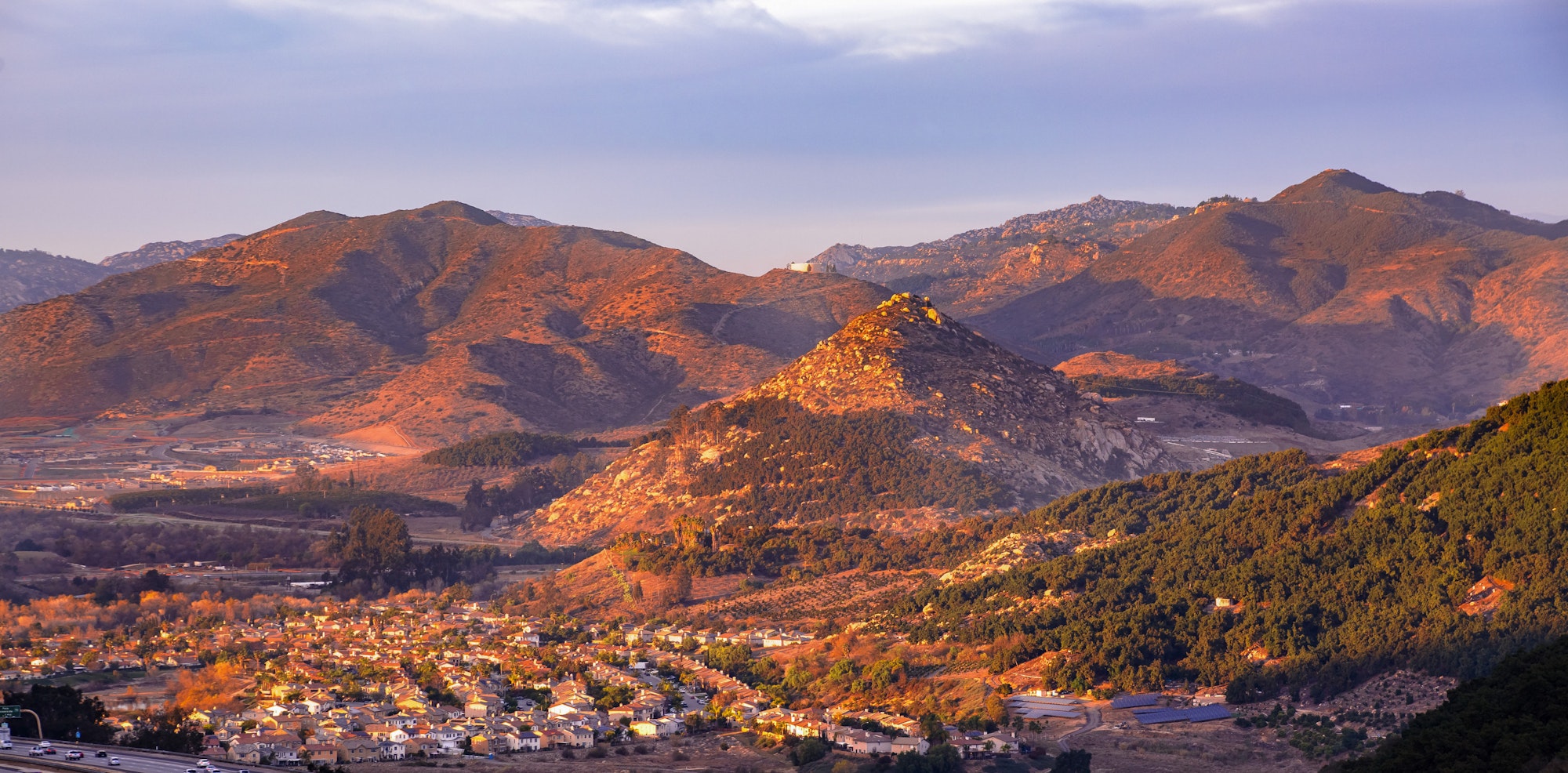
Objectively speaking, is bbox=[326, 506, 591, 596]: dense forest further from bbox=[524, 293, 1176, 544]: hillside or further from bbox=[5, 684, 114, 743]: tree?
bbox=[5, 684, 114, 743]: tree

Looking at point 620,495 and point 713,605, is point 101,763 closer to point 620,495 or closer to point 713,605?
point 713,605

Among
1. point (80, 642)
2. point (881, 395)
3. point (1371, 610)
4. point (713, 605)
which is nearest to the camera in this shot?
point (1371, 610)

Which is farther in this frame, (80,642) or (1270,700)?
(80,642)

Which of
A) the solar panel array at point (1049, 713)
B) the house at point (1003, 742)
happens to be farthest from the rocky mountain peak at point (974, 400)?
the house at point (1003, 742)

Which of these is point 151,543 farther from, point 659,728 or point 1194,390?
point 1194,390

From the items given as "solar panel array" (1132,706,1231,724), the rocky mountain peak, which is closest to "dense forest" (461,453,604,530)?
the rocky mountain peak

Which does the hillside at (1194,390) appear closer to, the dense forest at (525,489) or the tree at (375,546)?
the dense forest at (525,489)

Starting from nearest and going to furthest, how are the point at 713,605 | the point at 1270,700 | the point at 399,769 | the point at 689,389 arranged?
1. the point at 399,769
2. the point at 1270,700
3. the point at 713,605
4. the point at 689,389

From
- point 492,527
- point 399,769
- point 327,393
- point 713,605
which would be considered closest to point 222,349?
point 327,393
